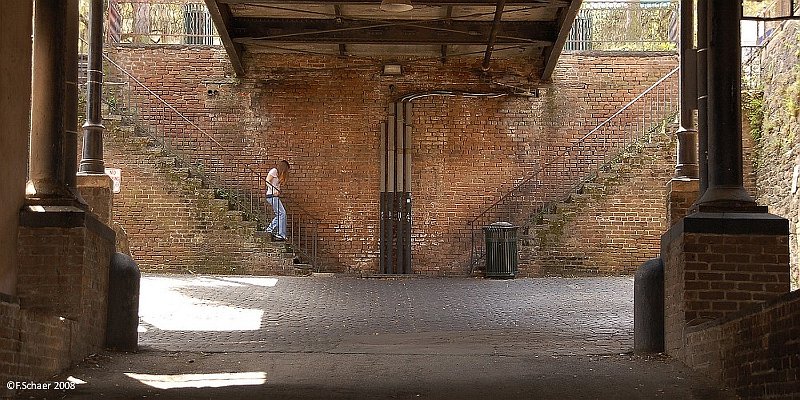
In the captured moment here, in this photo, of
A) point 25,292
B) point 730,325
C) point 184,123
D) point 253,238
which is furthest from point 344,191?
point 730,325

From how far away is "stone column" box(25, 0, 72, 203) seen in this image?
9.46 m

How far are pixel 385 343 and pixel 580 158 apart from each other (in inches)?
463

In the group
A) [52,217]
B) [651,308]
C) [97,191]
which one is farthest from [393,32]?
[52,217]

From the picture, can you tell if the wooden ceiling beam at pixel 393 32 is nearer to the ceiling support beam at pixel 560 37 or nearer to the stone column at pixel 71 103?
the ceiling support beam at pixel 560 37

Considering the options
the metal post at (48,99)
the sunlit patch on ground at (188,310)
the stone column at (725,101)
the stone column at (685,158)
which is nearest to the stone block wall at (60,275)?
the metal post at (48,99)

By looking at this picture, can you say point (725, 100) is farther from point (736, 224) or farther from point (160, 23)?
point (160, 23)

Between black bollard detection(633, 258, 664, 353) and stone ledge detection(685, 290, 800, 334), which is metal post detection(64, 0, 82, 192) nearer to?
black bollard detection(633, 258, 664, 353)

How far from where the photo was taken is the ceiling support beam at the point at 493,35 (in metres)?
17.9

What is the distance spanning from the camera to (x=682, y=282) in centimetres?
898

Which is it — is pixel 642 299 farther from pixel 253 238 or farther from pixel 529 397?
pixel 253 238

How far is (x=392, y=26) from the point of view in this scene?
67.1 ft

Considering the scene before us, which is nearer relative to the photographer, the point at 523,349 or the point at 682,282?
the point at 682,282

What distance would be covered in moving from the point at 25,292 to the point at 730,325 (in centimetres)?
575

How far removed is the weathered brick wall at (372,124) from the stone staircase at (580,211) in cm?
139
